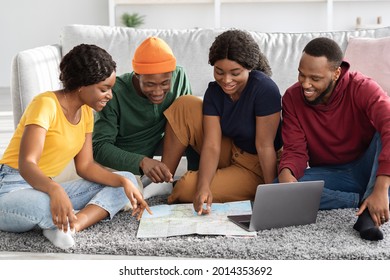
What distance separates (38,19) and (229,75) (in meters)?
4.85

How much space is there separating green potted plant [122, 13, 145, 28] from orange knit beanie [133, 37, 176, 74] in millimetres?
3933

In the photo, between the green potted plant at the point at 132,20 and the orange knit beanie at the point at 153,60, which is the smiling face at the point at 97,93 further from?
the green potted plant at the point at 132,20

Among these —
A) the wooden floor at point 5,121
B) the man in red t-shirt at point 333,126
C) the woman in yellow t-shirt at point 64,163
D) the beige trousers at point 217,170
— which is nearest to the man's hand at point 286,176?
the man in red t-shirt at point 333,126

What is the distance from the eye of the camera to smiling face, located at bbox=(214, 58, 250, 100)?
80.0 inches

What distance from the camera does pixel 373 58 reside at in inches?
114

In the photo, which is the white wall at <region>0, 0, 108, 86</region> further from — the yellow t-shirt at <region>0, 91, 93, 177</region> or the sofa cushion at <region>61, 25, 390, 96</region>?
the yellow t-shirt at <region>0, 91, 93, 177</region>

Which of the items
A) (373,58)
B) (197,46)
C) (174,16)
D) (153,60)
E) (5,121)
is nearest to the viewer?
(153,60)

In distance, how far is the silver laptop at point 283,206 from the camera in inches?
71.6

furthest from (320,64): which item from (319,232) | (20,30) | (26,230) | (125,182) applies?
(20,30)

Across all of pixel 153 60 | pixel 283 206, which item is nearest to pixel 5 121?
pixel 153 60

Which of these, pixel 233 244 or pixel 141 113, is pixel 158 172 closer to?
pixel 141 113

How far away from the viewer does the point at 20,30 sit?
21.3 ft

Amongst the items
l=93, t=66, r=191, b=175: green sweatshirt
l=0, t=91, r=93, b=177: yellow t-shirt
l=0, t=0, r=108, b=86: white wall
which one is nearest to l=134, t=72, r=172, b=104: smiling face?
l=93, t=66, r=191, b=175: green sweatshirt
